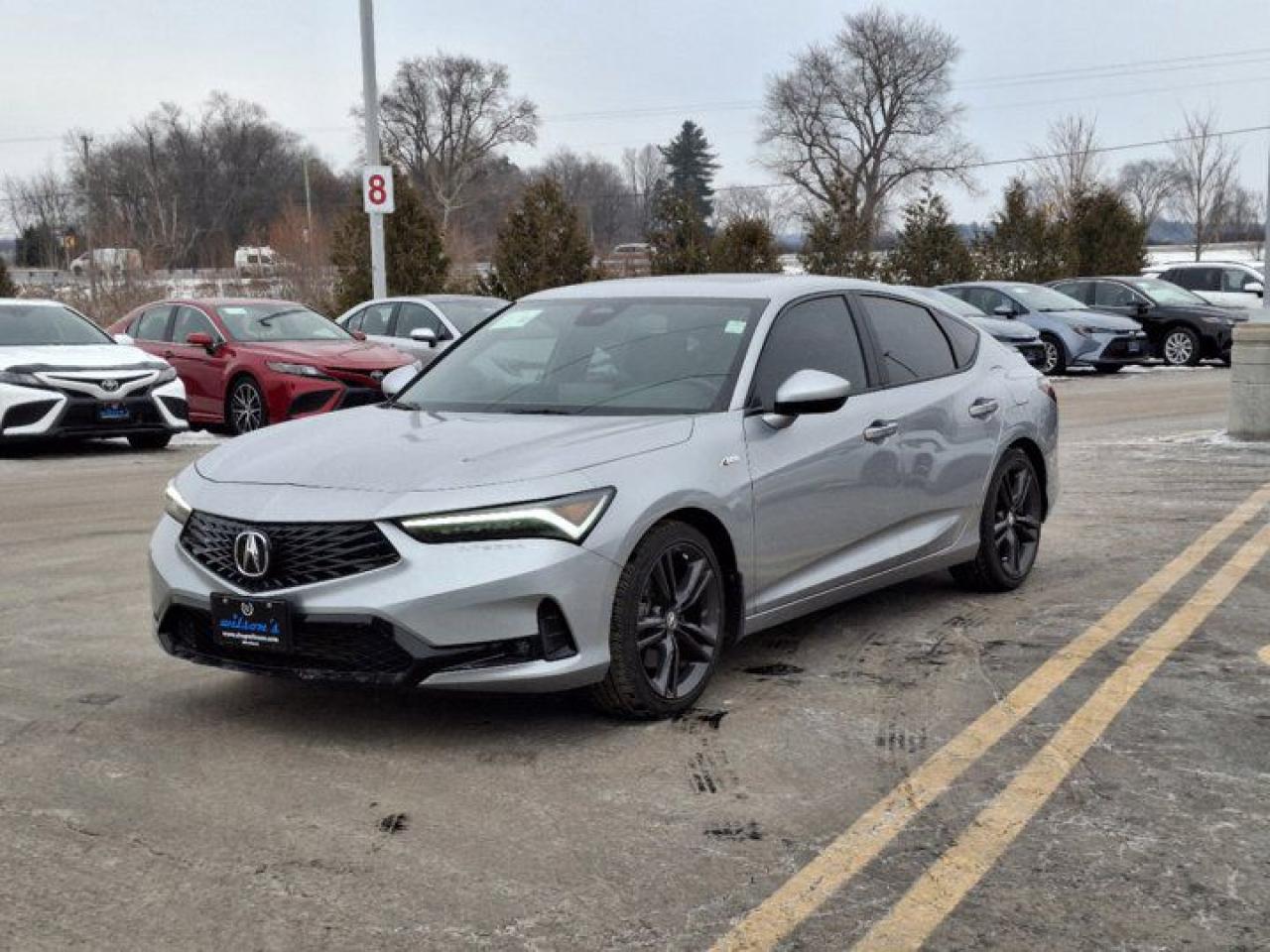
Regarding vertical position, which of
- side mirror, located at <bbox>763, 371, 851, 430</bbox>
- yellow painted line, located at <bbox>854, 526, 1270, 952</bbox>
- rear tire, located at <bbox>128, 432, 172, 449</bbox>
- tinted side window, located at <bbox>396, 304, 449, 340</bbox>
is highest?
tinted side window, located at <bbox>396, 304, 449, 340</bbox>

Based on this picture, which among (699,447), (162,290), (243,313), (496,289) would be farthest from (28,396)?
(162,290)

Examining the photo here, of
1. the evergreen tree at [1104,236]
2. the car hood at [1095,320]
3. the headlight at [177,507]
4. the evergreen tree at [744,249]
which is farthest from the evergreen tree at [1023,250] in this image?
the headlight at [177,507]

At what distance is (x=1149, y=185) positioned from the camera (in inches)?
3155

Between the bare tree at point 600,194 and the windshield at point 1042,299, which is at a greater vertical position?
the bare tree at point 600,194

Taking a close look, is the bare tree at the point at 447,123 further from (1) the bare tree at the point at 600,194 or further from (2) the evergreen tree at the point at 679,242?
(2) the evergreen tree at the point at 679,242

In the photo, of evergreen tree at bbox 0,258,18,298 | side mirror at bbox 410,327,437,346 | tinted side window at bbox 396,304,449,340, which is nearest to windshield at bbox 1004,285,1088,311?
tinted side window at bbox 396,304,449,340

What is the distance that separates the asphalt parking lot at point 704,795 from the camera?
11.3 ft

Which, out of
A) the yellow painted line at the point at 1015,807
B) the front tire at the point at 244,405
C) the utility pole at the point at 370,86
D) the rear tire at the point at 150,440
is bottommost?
the yellow painted line at the point at 1015,807

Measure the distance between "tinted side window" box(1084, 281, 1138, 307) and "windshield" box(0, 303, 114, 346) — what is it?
1735 cm

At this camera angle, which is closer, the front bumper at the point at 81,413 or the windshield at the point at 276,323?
the front bumper at the point at 81,413

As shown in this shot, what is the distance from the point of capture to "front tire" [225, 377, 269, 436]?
14914 mm

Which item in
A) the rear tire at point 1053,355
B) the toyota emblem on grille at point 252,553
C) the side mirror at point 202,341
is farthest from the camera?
the rear tire at point 1053,355

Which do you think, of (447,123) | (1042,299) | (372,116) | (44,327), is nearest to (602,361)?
(44,327)

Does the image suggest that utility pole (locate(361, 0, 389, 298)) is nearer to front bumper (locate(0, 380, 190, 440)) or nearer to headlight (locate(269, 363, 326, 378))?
headlight (locate(269, 363, 326, 378))
